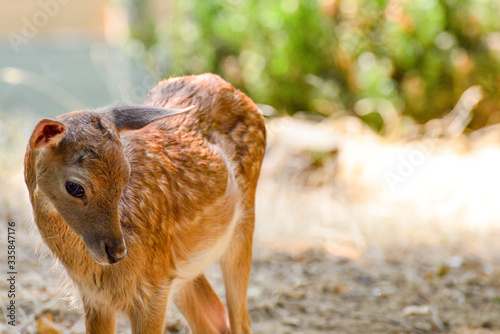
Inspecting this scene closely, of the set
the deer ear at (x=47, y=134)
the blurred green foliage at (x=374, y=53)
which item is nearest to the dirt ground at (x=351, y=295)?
the deer ear at (x=47, y=134)

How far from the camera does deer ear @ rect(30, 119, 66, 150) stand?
2541mm

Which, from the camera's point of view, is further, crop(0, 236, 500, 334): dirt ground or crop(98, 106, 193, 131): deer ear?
crop(0, 236, 500, 334): dirt ground

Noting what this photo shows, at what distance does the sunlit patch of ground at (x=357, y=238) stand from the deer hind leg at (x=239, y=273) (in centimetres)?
77

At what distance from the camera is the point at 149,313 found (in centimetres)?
314

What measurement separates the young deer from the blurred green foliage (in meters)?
5.48

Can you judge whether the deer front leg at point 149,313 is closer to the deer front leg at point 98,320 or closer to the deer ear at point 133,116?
the deer front leg at point 98,320

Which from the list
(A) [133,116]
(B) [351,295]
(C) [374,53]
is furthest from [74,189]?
(C) [374,53]

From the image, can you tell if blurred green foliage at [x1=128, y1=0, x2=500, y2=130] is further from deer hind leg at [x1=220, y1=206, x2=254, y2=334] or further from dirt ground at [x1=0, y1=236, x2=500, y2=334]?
deer hind leg at [x1=220, y1=206, x2=254, y2=334]

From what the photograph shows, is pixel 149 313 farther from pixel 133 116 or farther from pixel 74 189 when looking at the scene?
pixel 133 116

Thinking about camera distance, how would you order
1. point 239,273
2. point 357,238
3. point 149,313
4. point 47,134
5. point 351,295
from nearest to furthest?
point 47,134 → point 149,313 → point 239,273 → point 351,295 → point 357,238

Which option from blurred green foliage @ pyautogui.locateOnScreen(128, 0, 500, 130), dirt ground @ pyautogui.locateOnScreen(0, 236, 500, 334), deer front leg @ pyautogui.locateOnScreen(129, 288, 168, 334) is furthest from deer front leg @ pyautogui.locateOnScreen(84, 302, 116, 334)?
blurred green foliage @ pyautogui.locateOnScreen(128, 0, 500, 130)

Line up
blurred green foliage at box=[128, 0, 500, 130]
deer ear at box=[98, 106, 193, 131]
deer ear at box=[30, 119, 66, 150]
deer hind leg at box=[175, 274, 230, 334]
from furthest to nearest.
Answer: blurred green foliage at box=[128, 0, 500, 130], deer hind leg at box=[175, 274, 230, 334], deer ear at box=[98, 106, 193, 131], deer ear at box=[30, 119, 66, 150]

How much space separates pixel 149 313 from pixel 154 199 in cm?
59

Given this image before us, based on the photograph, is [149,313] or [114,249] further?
[149,313]
